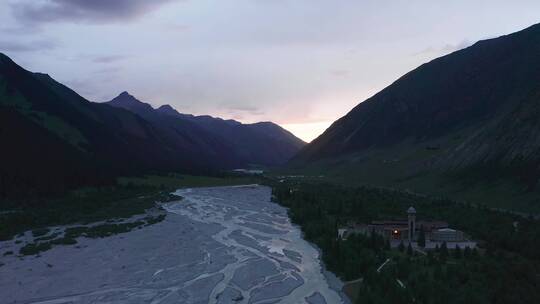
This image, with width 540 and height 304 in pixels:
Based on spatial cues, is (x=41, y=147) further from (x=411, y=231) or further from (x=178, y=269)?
(x=411, y=231)

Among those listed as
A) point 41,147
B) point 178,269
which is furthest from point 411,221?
point 41,147

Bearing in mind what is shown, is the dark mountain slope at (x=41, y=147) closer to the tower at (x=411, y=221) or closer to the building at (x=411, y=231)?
the building at (x=411, y=231)

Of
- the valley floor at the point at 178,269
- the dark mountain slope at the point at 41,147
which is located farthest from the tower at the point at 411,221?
the dark mountain slope at the point at 41,147

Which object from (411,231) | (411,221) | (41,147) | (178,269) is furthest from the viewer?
(41,147)

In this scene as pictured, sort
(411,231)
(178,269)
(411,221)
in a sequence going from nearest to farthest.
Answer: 1. (178,269)
2. (411,221)
3. (411,231)

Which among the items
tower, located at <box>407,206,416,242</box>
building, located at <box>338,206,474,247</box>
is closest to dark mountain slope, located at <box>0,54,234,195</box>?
building, located at <box>338,206,474,247</box>

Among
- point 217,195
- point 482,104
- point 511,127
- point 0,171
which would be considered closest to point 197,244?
point 0,171

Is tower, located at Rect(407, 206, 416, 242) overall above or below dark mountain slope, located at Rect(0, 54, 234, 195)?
below

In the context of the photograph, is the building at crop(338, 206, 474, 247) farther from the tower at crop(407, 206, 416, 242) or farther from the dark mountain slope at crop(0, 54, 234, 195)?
the dark mountain slope at crop(0, 54, 234, 195)
